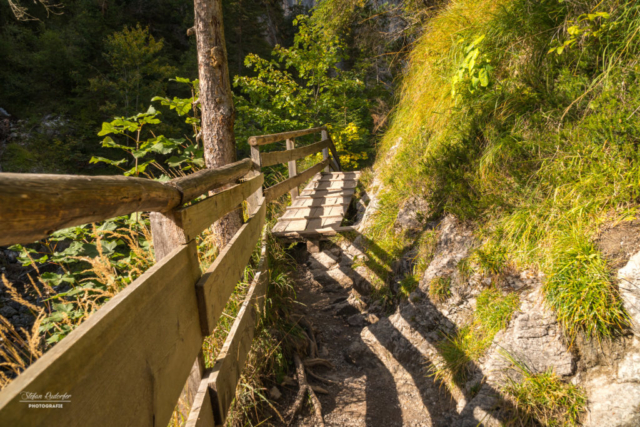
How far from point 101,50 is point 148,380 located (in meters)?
25.8

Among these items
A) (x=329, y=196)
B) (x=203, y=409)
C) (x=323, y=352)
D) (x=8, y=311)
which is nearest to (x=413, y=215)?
(x=323, y=352)

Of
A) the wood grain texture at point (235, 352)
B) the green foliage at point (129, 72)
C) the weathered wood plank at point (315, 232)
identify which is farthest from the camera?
the green foliage at point (129, 72)

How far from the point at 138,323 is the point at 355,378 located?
2.80m

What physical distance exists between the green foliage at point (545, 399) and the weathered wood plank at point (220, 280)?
199 cm

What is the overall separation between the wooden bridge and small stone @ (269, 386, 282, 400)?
72cm

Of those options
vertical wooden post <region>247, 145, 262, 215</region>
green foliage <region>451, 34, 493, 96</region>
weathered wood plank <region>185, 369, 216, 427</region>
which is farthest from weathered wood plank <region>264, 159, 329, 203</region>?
weathered wood plank <region>185, 369, 216, 427</region>

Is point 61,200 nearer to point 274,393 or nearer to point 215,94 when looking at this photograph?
point 274,393

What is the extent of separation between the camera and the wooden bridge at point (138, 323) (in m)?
0.64

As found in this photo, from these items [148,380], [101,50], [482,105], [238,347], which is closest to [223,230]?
[238,347]

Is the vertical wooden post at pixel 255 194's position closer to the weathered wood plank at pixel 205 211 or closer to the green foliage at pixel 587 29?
the weathered wood plank at pixel 205 211

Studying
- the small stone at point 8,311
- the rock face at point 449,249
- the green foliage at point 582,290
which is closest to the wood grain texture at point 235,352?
the rock face at point 449,249

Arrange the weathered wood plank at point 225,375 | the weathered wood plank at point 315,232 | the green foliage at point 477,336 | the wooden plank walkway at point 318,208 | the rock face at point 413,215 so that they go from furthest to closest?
the wooden plank walkway at point 318,208 < the weathered wood plank at point 315,232 < the rock face at point 413,215 < the green foliage at point 477,336 < the weathered wood plank at point 225,375

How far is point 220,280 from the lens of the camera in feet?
6.08

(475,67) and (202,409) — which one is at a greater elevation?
(475,67)
